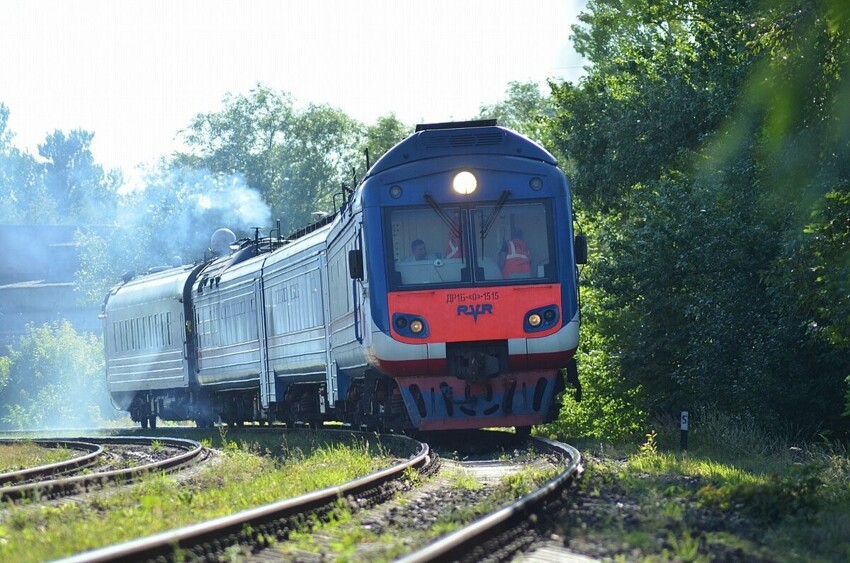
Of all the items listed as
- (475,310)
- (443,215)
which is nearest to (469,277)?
(475,310)

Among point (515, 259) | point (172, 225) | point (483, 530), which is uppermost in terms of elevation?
point (172, 225)

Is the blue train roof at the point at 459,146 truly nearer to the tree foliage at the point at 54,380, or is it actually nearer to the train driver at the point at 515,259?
the train driver at the point at 515,259

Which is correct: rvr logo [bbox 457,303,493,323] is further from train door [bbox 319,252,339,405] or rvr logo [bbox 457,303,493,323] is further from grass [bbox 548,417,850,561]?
train door [bbox 319,252,339,405]

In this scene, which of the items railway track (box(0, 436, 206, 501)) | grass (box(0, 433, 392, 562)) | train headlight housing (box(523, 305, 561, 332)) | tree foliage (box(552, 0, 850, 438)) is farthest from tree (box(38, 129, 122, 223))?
grass (box(0, 433, 392, 562))

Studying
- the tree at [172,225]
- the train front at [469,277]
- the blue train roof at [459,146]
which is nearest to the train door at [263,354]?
the train front at [469,277]

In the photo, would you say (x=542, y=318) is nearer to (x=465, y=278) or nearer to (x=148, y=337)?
(x=465, y=278)

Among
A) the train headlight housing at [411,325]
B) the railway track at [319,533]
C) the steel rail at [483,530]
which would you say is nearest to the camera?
the steel rail at [483,530]

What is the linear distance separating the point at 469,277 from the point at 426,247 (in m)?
0.60

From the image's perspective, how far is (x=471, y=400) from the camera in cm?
1473

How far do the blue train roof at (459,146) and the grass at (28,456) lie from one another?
6.23m

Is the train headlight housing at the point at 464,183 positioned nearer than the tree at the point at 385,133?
Yes

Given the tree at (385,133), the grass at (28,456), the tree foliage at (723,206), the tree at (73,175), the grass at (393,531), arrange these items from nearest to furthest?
1. the grass at (393,531)
2. the tree foliage at (723,206)
3. the grass at (28,456)
4. the tree at (385,133)
5. the tree at (73,175)

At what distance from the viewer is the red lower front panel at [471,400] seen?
14641mm

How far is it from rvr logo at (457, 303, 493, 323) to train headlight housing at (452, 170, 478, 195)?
4.16ft
